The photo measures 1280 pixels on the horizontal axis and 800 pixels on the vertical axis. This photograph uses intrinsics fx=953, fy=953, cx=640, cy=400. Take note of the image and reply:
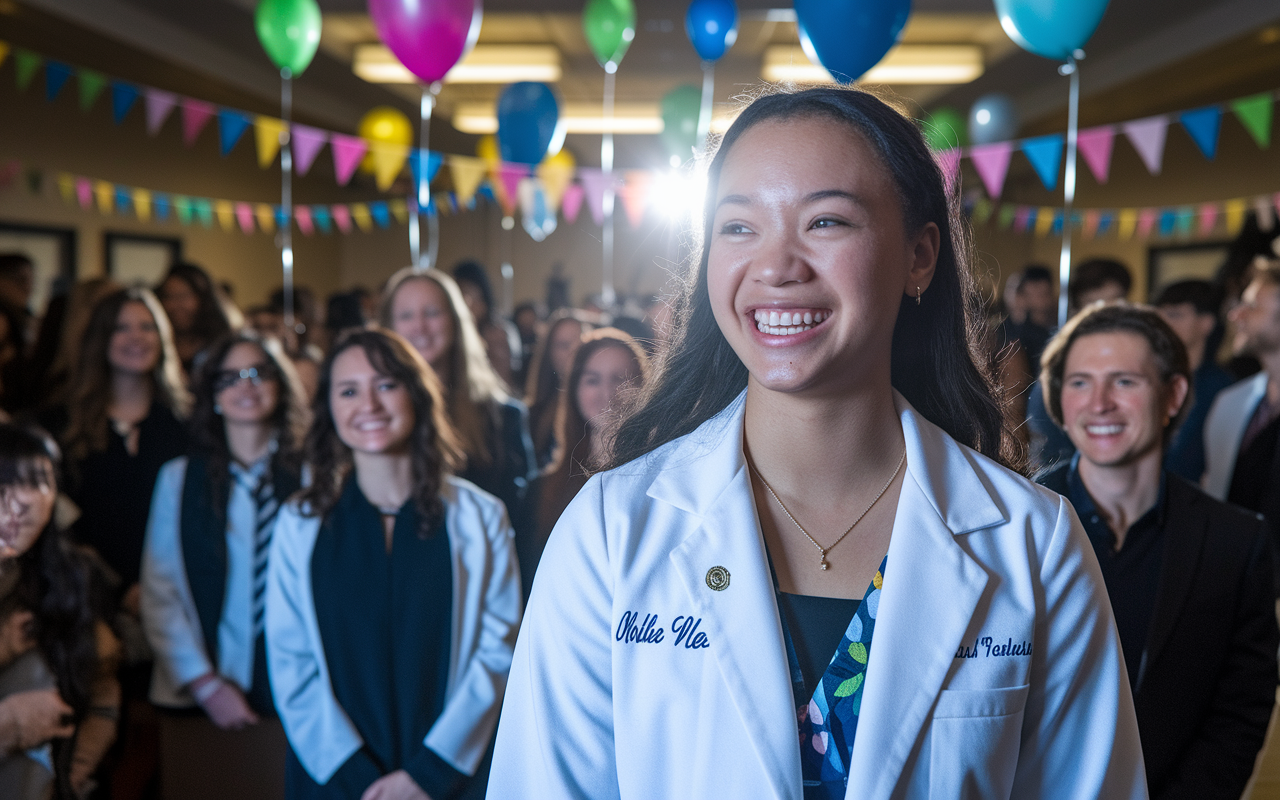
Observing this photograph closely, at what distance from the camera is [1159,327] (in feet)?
6.47

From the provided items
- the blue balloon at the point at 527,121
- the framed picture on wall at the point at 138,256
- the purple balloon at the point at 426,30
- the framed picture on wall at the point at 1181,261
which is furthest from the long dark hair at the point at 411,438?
the framed picture on wall at the point at 1181,261

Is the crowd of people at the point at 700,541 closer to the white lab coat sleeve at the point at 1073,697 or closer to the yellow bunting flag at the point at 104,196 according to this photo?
the white lab coat sleeve at the point at 1073,697

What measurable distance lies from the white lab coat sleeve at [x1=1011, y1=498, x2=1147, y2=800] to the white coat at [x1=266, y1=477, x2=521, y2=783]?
138cm

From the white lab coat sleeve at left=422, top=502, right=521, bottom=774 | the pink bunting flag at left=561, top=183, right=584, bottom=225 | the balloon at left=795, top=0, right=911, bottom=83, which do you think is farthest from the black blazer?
the pink bunting flag at left=561, top=183, right=584, bottom=225

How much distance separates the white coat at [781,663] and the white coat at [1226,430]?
248cm

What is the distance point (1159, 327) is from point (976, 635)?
121cm

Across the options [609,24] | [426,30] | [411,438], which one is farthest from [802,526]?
[609,24]

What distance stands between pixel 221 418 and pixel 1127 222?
1059cm

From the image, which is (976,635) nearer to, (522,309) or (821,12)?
(821,12)

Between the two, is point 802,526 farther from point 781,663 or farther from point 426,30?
point 426,30

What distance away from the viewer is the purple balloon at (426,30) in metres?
3.99

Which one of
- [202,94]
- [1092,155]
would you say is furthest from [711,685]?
[202,94]

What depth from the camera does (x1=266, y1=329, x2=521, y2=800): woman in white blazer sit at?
7.00 feet

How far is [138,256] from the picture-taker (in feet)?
29.9
